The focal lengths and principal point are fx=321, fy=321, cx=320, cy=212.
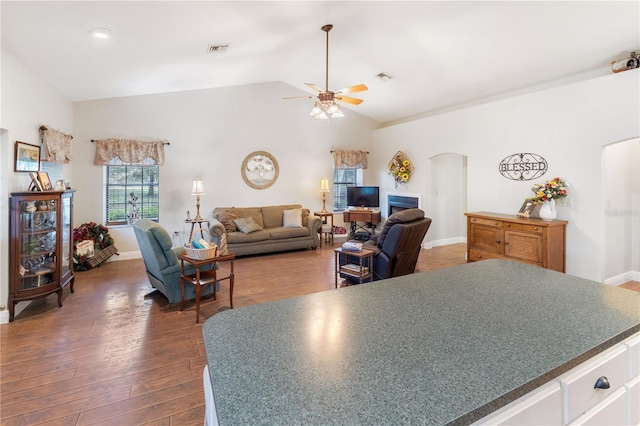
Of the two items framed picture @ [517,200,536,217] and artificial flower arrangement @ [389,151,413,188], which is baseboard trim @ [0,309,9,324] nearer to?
framed picture @ [517,200,536,217]

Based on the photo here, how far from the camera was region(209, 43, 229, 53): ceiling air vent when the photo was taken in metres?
4.32

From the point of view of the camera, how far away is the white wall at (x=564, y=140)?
158 inches

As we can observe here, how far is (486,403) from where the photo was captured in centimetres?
78

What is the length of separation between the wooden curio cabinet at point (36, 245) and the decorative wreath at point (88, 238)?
1.43m

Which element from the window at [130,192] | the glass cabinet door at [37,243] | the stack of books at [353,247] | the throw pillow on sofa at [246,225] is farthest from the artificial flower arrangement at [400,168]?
the glass cabinet door at [37,243]

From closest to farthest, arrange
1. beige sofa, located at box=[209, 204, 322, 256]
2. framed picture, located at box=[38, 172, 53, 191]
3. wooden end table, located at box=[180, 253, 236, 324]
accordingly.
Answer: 1. wooden end table, located at box=[180, 253, 236, 324]
2. framed picture, located at box=[38, 172, 53, 191]
3. beige sofa, located at box=[209, 204, 322, 256]

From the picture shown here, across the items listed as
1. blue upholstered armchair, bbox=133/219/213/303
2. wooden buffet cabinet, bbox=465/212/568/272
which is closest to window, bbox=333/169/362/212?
wooden buffet cabinet, bbox=465/212/568/272

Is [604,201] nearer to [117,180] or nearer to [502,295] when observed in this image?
[502,295]

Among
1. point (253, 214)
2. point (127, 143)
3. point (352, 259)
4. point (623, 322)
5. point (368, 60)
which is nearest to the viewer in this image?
point (623, 322)

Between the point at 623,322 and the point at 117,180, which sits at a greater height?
the point at 117,180

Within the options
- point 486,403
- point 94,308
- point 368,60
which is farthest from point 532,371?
point 368,60

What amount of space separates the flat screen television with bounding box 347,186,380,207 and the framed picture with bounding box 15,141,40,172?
5.80 meters

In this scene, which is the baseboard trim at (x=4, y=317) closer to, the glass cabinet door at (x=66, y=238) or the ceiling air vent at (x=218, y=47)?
the glass cabinet door at (x=66, y=238)

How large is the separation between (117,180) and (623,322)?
23.2ft
